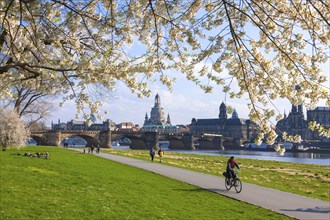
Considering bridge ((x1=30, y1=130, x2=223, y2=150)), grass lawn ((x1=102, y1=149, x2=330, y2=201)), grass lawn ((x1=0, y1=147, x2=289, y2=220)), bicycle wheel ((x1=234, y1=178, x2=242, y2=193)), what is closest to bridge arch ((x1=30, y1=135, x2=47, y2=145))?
bridge ((x1=30, y1=130, x2=223, y2=150))

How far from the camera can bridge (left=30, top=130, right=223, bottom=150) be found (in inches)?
3826

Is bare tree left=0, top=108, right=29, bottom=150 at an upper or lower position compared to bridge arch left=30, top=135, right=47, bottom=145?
upper

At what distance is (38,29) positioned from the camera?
834 cm

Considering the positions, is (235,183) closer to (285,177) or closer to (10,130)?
(285,177)

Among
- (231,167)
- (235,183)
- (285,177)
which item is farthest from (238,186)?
(285,177)

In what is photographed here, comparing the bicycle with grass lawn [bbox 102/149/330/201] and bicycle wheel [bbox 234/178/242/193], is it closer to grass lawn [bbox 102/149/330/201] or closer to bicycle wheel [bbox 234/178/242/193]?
bicycle wheel [bbox 234/178/242/193]

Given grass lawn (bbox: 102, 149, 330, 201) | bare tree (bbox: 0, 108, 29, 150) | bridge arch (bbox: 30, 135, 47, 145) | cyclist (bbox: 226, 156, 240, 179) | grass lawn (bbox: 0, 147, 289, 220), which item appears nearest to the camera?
grass lawn (bbox: 0, 147, 289, 220)

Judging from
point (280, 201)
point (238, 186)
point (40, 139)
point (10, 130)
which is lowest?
point (280, 201)

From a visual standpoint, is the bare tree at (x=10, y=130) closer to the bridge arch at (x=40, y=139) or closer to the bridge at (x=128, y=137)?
the bridge at (x=128, y=137)

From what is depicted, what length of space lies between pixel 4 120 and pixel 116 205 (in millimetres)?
38298

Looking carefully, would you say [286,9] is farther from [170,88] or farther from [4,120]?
[4,120]

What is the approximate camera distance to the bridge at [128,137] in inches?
3826

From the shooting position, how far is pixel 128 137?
13688 centimetres

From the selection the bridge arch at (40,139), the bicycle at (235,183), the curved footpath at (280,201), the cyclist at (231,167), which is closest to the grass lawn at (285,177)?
the curved footpath at (280,201)
